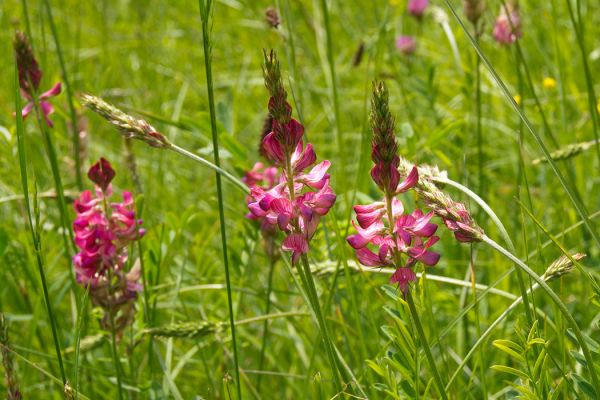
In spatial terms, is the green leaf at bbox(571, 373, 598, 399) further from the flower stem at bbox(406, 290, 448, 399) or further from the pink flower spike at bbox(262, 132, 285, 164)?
the pink flower spike at bbox(262, 132, 285, 164)

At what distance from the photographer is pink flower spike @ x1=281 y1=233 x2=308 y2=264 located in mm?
1088

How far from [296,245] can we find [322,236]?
87 centimetres

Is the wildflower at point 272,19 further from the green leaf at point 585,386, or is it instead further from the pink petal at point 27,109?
the green leaf at point 585,386

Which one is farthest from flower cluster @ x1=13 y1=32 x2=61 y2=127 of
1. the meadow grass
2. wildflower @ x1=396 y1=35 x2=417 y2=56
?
wildflower @ x1=396 y1=35 x2=417 y2=56

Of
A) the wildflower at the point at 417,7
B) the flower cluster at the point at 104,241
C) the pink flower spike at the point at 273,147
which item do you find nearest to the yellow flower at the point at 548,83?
the wildflower at the point at 417,7

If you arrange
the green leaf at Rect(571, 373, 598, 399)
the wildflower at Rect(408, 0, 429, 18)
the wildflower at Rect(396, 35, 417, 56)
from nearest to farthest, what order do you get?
the green leaf at Rect(571, 373, 598, 399)
the wildflower at Rect(396, 35, 417, 56)
the wildflower at Rect(408, 0, 429, 18)

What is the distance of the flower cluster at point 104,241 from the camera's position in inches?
66.3

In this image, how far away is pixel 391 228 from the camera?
111 centimetres

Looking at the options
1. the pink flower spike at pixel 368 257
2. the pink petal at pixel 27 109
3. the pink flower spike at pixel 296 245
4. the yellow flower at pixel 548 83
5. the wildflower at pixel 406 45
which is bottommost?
the pink flower spike at pixel 368 257

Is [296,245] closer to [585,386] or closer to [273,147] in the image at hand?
[273,147]

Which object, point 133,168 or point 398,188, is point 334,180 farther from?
point 398,188

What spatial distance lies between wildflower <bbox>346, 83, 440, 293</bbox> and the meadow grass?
0.17 ft

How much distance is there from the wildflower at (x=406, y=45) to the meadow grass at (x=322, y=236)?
18 cm

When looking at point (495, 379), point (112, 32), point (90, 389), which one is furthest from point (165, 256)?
point (112, 32)
